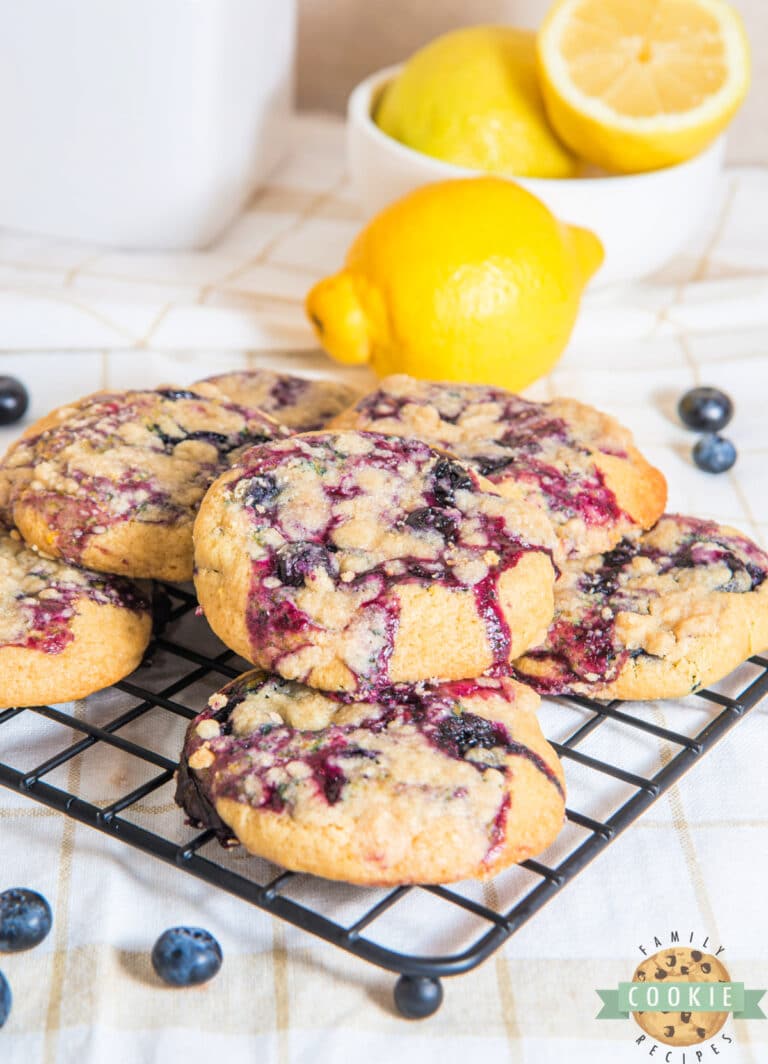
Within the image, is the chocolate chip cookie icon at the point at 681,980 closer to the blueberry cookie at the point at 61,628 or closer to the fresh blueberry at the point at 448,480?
the fresh blueberry at the point at 448,480

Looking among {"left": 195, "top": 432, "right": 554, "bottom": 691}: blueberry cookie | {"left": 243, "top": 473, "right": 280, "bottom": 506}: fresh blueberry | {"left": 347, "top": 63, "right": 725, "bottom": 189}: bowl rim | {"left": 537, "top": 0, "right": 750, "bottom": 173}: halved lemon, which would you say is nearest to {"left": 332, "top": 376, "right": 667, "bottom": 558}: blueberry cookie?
{"left": 195, "top": 432, "right": 554, "bottom": 691}: blueberry cookie

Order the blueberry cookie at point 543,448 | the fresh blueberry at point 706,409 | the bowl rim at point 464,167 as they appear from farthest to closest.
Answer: the bowl rim at point 464,167, the fresh blueberry at point 706,409, the blueberry cookie at point 543,448

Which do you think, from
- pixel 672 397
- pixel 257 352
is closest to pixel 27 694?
pixel 257 352

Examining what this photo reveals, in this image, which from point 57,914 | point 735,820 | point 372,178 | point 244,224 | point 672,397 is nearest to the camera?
point 57,914

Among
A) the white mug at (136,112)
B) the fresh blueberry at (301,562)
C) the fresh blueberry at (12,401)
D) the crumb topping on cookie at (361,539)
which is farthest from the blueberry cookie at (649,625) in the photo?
the white mug at (136,112)

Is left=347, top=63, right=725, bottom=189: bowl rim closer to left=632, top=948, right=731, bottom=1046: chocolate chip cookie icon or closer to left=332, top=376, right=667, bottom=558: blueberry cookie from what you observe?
left=332, top=376, right=667, bottom=558: blueberry cookie

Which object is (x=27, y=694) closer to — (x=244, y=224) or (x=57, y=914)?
(x=57, y=914)

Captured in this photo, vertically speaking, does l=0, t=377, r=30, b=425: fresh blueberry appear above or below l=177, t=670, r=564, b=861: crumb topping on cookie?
below
